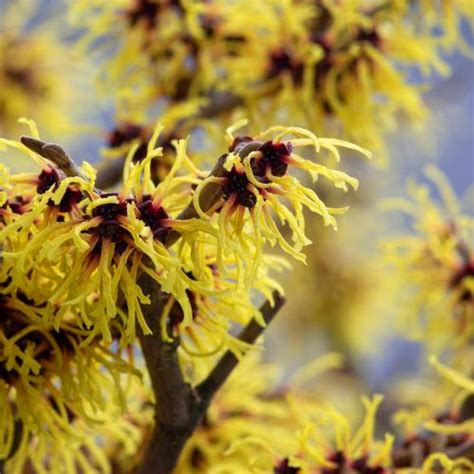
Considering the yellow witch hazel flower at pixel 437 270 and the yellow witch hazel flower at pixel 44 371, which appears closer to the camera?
the yellow witch hazel flower at pixel 44 371

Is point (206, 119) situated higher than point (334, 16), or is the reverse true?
point (334, 16)

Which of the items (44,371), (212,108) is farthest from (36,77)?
(44,371)

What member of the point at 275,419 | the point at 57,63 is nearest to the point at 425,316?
the point at 275,419

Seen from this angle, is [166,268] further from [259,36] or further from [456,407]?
[259,36]

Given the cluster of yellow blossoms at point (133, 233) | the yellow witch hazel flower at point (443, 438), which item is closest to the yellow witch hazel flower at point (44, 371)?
the cluster of yellow blossoms at point (133, 233)

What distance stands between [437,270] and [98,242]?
19.7 inches

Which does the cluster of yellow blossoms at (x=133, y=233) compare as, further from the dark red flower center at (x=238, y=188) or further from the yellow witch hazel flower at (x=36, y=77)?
the yellow witch hazel flower at (x=36, y=77)

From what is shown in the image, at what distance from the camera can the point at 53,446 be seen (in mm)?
668

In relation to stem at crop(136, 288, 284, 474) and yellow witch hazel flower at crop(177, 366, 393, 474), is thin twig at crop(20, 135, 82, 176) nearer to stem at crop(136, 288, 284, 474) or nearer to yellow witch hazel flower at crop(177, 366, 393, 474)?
stem at crop(136, 288, 284, 474)

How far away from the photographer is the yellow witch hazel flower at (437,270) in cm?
95

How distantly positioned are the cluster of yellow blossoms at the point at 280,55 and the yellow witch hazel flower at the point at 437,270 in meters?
0.09

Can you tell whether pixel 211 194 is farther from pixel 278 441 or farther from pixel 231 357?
pixel 278 441

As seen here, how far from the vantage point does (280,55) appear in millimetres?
996

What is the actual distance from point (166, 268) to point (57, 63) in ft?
3.45
